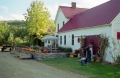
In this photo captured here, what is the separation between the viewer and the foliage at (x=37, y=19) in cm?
4072

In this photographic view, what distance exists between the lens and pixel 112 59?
674 inches

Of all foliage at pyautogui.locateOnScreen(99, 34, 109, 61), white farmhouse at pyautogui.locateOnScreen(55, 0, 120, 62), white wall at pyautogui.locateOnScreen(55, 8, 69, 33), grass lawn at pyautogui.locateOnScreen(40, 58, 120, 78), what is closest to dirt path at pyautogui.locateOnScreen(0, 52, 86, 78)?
grass lawn at pyautogui.locateOnScreen(40, 58, 120, 78)

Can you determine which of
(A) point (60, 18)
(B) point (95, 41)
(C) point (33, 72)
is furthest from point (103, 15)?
(A) point (60, 18)

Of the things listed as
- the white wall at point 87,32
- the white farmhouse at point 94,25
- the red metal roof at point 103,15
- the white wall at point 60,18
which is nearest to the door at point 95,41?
the white farmhouse at point 94,25

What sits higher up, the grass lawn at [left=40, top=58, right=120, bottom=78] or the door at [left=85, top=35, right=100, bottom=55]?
the door at [left=85, top=35, right=100, bottom=55]

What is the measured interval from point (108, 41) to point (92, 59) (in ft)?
7.83

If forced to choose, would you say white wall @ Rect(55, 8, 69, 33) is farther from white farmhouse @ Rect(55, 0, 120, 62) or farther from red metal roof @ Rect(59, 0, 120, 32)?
red metal roof @ Rect(59, 0, 120, 32)

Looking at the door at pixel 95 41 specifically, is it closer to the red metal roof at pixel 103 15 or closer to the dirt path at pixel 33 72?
the red metal roof at pixel 103 15

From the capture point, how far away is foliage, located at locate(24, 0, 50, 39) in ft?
134

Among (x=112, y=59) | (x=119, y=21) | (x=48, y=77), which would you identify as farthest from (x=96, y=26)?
(x=48, y=77)

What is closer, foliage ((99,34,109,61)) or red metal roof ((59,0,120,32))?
foliage ((99,34,109,61))

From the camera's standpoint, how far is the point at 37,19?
40719mm

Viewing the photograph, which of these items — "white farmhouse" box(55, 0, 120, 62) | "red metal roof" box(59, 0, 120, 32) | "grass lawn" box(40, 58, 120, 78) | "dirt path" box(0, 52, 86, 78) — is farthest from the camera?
"red metal roof" box(59, 0, 120, 32)

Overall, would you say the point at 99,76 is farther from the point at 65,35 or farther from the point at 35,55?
the point at 65,35
